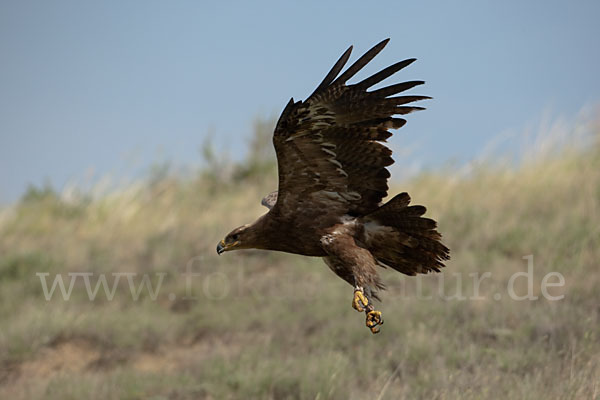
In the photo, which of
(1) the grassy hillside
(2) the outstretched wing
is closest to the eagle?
(2) the outstretched wing

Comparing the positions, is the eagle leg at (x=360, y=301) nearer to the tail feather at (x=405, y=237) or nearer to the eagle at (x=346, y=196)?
the eagle at (x=346, y=196)

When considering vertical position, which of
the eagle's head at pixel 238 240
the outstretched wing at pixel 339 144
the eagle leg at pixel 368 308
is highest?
the outstretched wing at pixel 339 144

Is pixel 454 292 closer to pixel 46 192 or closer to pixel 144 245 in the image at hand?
pixel 144 245

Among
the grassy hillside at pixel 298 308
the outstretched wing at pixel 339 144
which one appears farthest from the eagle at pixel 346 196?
the grassy hillside at pixel 298 308

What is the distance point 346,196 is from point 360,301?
954mm

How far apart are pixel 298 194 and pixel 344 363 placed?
278 cm

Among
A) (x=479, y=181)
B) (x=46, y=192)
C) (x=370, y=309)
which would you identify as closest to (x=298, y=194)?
(x=370, y=309)

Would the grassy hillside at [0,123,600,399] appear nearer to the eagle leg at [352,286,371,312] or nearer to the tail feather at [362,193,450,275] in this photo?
the tail feather at [362,193,450,275]

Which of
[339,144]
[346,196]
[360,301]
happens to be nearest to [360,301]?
[360,301]

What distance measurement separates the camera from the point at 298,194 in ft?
17.3

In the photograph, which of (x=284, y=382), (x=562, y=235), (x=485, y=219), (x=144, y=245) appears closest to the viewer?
(x=284, y=382)

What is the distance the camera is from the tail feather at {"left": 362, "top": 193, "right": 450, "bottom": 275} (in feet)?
17.0

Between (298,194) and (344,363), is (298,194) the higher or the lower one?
the higher one

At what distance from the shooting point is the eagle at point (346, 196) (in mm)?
4797
